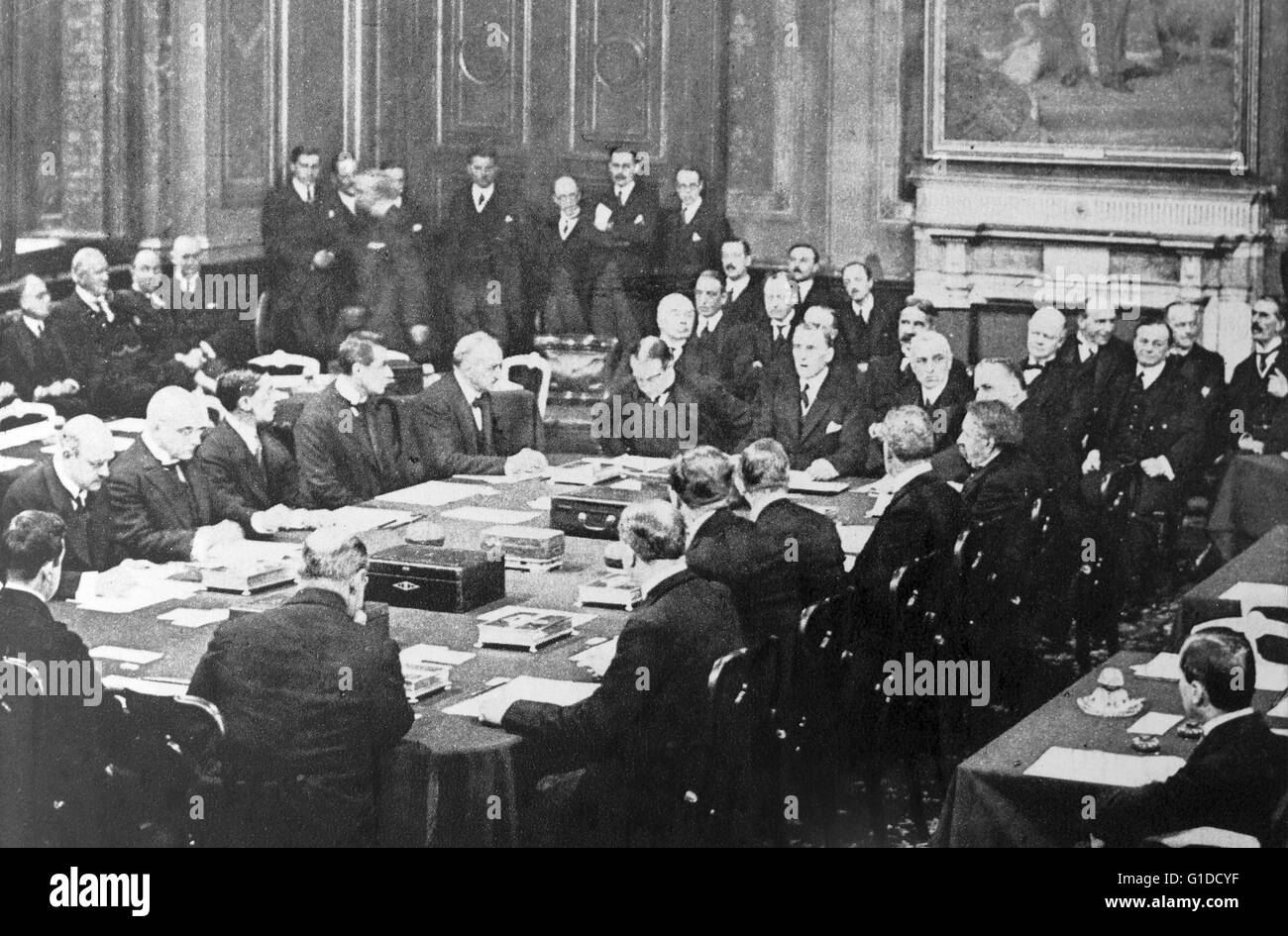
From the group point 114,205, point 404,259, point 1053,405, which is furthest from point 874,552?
point 114,205

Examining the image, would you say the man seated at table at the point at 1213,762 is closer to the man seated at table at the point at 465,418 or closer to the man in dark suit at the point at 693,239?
the man in dark suit at the point at 693,239

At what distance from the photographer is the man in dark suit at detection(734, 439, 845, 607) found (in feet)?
25.4

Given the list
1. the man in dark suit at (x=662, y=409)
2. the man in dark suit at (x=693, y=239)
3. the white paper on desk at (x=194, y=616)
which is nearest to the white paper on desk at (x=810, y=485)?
the man in dark suit at (x=662, y=409)

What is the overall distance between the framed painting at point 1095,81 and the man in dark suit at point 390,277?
2178mm

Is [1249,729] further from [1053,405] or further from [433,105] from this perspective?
[433,105]

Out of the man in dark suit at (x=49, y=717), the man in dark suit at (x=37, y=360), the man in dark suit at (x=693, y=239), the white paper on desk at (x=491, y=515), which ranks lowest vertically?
the man in dark suit at (x=49, y=717)

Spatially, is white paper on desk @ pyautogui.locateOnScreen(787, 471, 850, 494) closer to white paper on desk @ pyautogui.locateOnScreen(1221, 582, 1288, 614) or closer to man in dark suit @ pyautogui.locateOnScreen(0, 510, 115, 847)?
white paper on desk @ pyautogui.locateOnScreen(1221, 582, 1288, 614)

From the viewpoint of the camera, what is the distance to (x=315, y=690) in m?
7.05

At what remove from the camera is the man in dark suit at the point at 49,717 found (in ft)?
24.8

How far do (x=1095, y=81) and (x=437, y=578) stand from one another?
318 centimetres

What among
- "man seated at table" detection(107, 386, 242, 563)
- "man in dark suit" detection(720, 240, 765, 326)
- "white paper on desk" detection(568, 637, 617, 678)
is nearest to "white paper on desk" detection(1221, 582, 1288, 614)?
"man in dark suit" detection(720, 240, 765, 326)

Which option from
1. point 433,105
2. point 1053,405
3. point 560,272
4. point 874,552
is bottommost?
point 874,552
